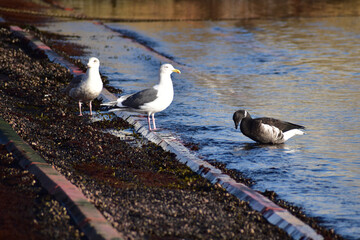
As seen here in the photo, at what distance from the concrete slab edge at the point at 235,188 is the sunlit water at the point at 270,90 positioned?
524 mm

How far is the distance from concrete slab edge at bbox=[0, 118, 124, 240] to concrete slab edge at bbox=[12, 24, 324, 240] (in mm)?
2033

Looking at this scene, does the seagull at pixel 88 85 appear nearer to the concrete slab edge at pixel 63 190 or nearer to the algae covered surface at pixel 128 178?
→ the algae covered surface at pixel 128 178

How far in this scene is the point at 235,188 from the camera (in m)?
8.50

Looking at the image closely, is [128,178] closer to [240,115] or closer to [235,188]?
[235,188]

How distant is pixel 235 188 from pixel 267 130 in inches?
117

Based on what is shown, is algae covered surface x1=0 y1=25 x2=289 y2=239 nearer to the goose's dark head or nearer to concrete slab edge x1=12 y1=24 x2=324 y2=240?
concrete slab edge x1=12 y1=24 x2=324 y2=240

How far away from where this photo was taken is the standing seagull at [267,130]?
36.9 ft

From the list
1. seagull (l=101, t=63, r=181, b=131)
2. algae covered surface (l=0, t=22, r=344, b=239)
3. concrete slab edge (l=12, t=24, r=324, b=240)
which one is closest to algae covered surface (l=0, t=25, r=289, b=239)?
algae covered surface (l=0, t=22, r=344, b=239)

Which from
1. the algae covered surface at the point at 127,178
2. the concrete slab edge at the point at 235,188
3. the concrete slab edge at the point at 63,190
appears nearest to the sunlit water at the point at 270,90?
the concrete slab edge at the point at 235,188

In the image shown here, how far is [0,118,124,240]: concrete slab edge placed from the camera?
6477mm

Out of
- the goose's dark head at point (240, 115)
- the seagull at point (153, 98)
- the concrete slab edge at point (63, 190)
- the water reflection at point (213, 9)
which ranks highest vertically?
the seagull at point (153, 98)

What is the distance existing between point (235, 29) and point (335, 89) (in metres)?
16.3

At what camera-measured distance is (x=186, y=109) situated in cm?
1436

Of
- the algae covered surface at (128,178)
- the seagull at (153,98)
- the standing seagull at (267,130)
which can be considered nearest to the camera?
the algae covered surface at (128,178)
